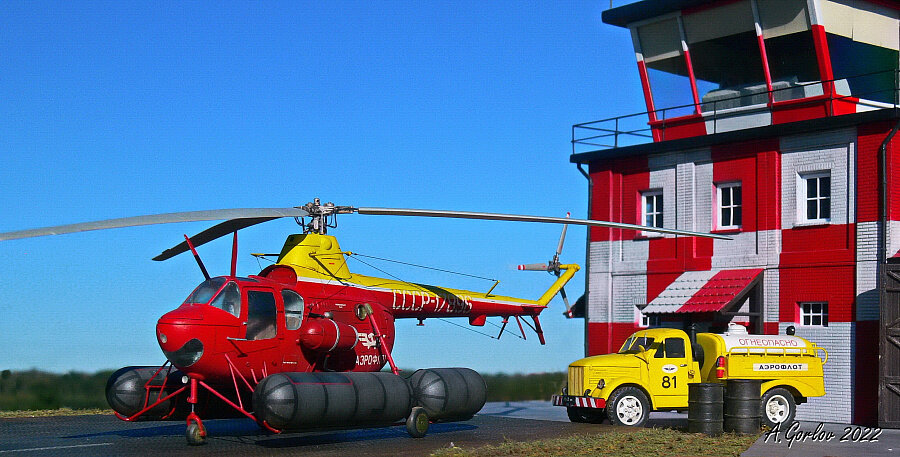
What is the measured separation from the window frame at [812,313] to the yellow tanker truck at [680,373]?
306 centimetres

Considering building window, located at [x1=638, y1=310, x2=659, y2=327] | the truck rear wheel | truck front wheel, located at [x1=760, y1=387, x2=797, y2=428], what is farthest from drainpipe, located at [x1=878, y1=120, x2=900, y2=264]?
the truck rear wheel

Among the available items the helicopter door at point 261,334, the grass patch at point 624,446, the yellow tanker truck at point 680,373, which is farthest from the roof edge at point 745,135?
the helicopter door at point 261,334

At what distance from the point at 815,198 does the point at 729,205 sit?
238 cm

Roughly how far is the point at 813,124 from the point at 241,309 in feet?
49.9

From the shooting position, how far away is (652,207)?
28938mm

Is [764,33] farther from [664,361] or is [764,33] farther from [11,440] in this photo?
[11,440]

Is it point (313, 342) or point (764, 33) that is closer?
point (313, 342)

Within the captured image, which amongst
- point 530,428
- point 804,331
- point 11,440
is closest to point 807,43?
point 804,331

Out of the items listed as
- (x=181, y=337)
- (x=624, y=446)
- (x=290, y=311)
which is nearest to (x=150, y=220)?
(x=181, y=337)

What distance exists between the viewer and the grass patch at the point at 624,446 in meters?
16.2

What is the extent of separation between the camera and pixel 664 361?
849 inches

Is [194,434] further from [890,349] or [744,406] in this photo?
[890,349]

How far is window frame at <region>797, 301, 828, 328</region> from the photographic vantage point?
81.9 ft

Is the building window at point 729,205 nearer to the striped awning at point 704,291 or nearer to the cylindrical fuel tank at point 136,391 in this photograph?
the striped awning at point 704,291
